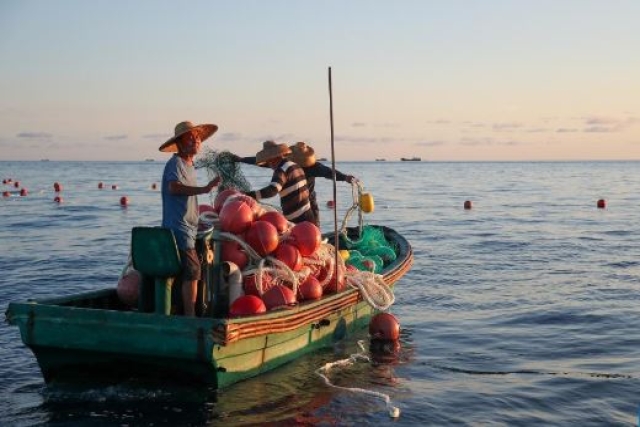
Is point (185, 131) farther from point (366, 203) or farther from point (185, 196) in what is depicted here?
point (366, 203)

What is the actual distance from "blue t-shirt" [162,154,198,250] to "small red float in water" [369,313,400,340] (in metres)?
3.76

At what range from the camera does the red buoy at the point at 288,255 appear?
9578mm

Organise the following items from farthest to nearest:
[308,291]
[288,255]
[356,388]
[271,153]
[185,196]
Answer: [271,153]
[308,291]
[288,255]
[356,388]
[185,196]

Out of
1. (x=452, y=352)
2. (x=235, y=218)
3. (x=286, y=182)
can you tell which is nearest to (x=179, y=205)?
(x=235, y=218)

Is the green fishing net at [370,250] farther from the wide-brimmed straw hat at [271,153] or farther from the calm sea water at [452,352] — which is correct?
the wide-brimmed straw hat at [271,153]

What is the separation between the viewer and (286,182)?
10961mm

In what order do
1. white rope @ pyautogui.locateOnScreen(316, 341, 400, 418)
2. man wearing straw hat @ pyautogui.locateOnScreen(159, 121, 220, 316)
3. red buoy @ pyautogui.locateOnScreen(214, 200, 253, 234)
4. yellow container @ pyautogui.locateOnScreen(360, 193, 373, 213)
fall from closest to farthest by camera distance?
man wearing straw hat @ pyautogui.locateOnScreen(159, 121, 220, 316) → white rope @ pyautogui.locateOnScreen(316, 341, 400, 418) → red buoy @ pyautogui.locateOnScreen(214, 200, 253, 234) → yellow container @ pyautogui.locateOnScreen(360, 193, 373, 213)

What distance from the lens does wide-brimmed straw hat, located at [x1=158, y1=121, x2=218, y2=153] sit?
811cm

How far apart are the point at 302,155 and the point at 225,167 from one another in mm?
1232

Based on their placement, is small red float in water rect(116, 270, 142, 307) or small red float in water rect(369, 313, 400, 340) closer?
small red float in water rect(116, 270, 142, 307)

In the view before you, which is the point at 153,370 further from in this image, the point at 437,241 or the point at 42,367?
the point at 437,241

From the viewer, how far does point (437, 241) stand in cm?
2525

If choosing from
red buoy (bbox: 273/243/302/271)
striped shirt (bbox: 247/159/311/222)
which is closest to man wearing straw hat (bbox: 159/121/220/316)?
red buoy (bbox: 273/243/302/271)

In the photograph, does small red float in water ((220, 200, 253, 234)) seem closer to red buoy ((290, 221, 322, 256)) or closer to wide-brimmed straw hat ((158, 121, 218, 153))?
red buoy ((290, 221, 322, 256))
